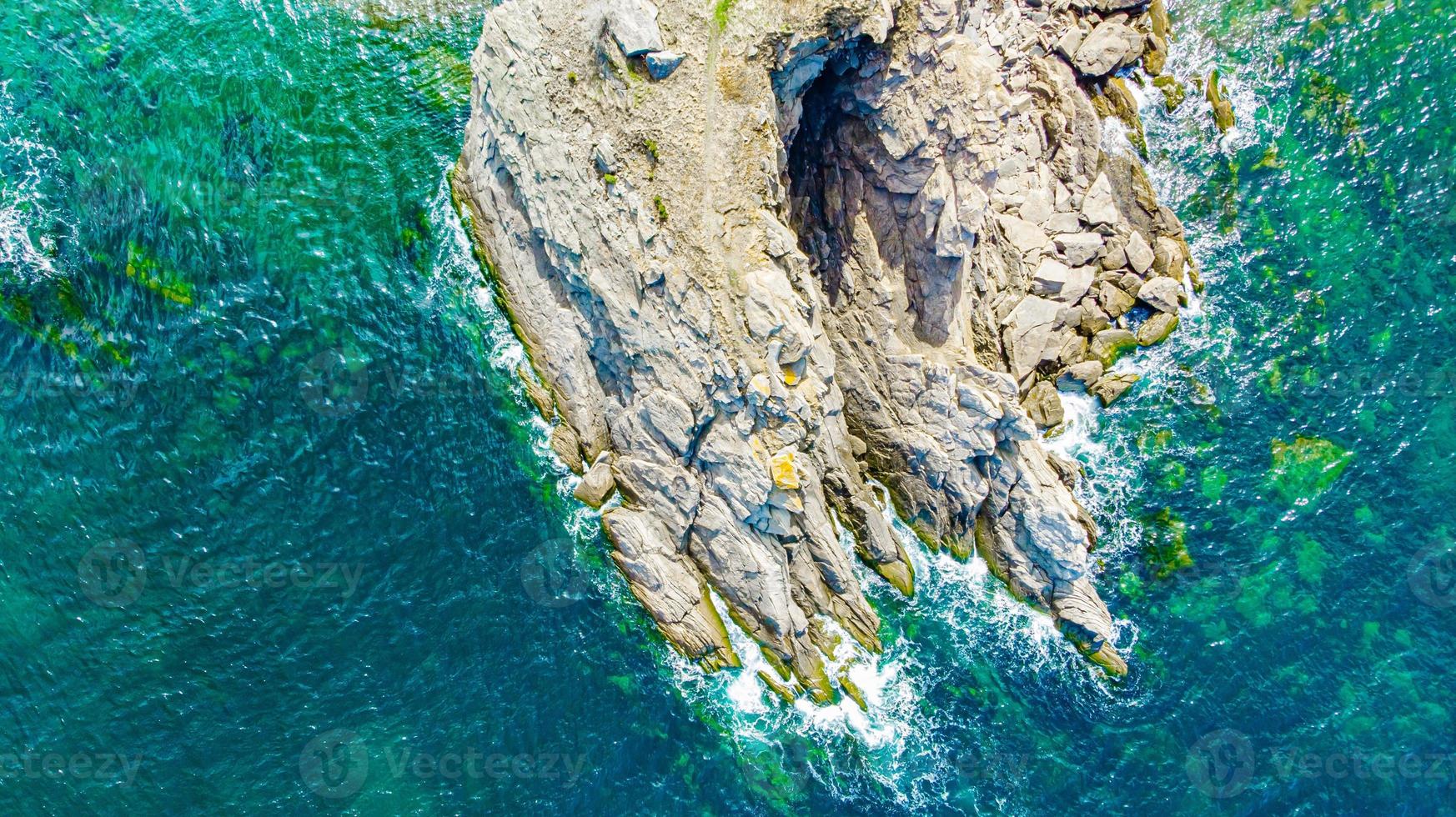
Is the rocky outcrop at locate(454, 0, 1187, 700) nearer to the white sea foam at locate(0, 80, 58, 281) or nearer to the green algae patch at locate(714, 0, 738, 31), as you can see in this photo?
the green algae patch at locate(714, 0, 738, 31)

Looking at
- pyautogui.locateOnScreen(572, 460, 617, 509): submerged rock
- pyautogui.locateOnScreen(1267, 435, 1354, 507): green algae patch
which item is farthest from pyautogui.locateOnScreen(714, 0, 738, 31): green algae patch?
pyautogui.locateOnScreen(1267, 435, 1354, 507): green algae patch

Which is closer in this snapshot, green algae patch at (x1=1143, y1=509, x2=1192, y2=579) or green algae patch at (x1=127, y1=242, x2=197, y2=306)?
green algae patch at (x1=127, y1=242, x2=197, y2=306)

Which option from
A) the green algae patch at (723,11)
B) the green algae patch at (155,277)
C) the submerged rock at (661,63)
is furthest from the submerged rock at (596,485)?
the green algae patch at (723,11)

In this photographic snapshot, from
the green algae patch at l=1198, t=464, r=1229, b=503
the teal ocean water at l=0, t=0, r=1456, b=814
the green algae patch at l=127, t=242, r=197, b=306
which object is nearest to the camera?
the teal ocean water at l=0, t=0, r=1456, b=814

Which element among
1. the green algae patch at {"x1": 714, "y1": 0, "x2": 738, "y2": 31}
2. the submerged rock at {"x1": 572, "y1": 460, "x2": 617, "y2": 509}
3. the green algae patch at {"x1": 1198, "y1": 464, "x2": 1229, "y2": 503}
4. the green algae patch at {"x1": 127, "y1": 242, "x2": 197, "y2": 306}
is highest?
the green algae patch at {"x1": 714, "y1": 0, "x2": 738, "y2": 31}

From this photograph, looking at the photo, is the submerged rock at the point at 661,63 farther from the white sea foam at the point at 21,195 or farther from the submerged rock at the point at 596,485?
the white sea foam at the point at 21,195

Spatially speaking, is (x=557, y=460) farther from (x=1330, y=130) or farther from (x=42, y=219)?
(x=1330, y=130)

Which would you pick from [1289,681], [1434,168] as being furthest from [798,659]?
[1434,168]
